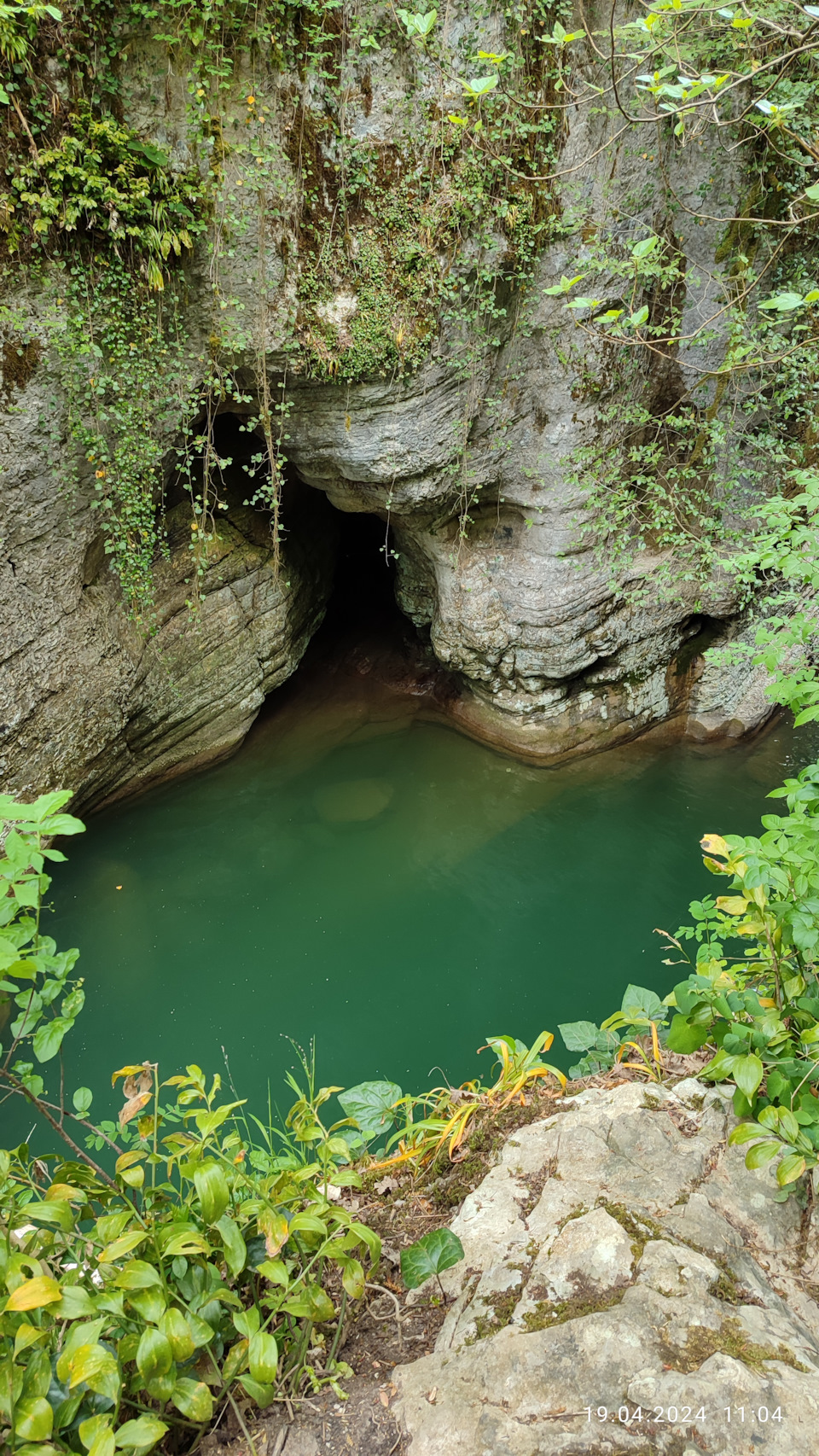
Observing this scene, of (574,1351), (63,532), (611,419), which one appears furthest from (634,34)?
(574,1351)

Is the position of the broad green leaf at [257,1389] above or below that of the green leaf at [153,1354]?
below

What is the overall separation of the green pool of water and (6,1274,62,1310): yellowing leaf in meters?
2.81

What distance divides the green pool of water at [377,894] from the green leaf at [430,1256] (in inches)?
96.2

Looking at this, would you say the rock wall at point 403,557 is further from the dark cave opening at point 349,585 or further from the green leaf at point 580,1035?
the green leaf at point 580,1035

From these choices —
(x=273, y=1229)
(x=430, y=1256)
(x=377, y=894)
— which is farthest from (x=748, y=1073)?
(x=377, y=894)

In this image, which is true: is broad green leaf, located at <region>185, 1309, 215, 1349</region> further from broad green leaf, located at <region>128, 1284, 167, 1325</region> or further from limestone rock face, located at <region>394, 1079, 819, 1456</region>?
limestone rock face, located at <region>394, 1079, 819, 1456</region>

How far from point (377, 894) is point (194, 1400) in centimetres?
387

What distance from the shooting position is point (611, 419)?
5145 mm

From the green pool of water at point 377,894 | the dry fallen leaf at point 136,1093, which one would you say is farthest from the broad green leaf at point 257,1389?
the green pool of water at point 377,894

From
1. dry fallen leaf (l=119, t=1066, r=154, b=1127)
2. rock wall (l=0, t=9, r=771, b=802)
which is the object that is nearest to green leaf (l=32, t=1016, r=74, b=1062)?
dry fallen leaf (l=119, t=1066, r=154, b=1127)

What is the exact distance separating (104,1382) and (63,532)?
4026 mm

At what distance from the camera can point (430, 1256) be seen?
140 centimetres

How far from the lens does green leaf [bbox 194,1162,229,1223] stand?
3.93 ft

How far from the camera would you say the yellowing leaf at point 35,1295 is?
1.00 meters
